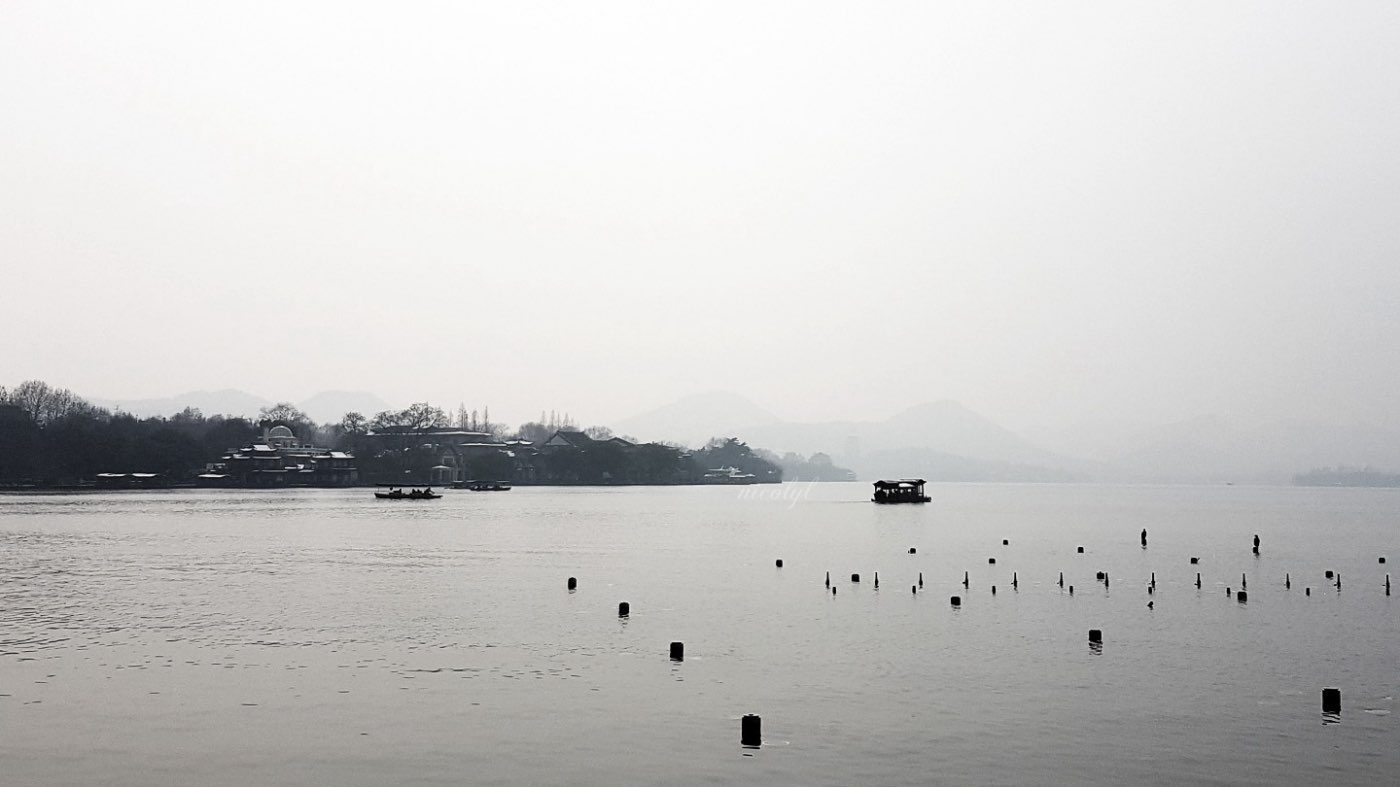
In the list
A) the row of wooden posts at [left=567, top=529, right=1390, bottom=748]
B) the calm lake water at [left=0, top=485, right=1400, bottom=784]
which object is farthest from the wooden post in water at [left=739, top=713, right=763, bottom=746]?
the calm lake water at [left=0, top=485, right=1400, bottom=784]

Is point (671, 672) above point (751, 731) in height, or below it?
below

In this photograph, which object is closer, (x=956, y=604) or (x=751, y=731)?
(x=751, y=731)

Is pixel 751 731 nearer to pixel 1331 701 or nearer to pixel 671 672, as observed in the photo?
pixel 671 672

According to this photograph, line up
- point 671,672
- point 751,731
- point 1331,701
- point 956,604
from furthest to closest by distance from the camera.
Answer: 1. point 956,604
2. point 671,672
3. point 1331,701
4. point 751,731

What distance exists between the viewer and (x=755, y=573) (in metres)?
76.4

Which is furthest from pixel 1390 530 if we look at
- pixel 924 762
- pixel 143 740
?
pixel 143 740

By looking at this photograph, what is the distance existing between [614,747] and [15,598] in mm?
44842

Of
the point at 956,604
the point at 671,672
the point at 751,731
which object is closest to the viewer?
the point at 751,731

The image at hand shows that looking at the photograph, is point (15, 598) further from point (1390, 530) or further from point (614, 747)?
point (1390, 530)

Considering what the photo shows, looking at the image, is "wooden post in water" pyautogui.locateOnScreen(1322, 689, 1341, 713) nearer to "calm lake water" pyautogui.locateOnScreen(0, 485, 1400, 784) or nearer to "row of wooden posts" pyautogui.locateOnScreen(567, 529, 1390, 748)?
"row of wooden posts" pyautogui.locateOnScreen(567, 529, 1390, 748)

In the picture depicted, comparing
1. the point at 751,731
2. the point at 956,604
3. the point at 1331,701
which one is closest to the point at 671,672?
the point at 751,731

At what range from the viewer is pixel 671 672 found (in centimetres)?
3856

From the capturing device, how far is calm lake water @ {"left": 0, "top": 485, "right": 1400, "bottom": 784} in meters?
27.6

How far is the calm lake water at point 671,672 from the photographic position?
2764cm
